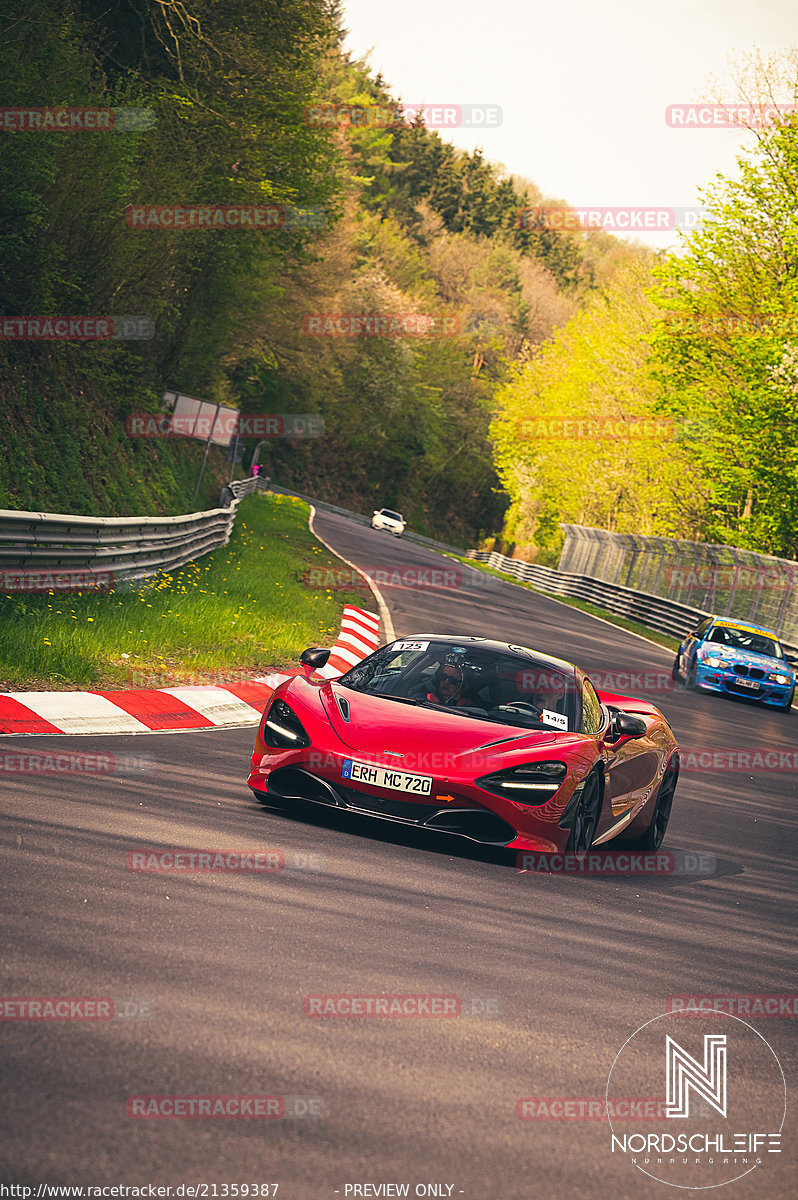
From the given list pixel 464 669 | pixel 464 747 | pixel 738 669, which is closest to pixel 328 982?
pixel 464 747

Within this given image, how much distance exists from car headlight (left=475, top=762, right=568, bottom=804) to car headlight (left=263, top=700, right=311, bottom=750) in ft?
3.60

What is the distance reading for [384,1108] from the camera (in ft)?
12.3

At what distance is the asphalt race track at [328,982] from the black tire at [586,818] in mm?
247

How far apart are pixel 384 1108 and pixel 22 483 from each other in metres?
16.5

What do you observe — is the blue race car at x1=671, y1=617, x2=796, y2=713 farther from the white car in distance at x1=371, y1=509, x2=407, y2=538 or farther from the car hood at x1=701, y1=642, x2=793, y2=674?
the white car in distance at x1=371, y1=509, x2=407, y2=538

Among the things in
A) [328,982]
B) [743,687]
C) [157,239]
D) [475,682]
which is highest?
[157,239]

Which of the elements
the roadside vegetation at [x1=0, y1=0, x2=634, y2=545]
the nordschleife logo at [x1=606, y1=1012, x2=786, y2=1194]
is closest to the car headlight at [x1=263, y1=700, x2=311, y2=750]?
the nordschleife logo at [x1=606, y1=1012, x2=786, y2=1194]

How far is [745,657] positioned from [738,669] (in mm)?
366

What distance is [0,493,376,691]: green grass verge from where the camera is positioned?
38.5 feet

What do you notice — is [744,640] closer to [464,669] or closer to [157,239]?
[157,239]

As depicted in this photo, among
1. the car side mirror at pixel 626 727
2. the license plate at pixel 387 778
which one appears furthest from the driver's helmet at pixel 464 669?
the license plate at pixel 387 778

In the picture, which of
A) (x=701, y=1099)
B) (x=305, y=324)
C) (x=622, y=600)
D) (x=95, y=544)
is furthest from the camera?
(x=305, y=324)

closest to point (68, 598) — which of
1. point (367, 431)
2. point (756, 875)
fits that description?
point (756, 875)

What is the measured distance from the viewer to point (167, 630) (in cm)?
1505
